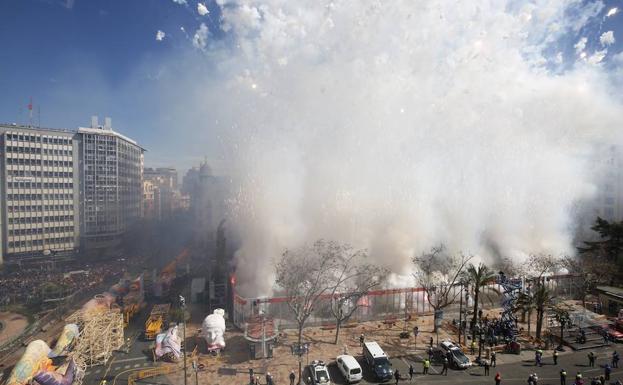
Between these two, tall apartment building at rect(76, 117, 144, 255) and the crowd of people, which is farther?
tall apartment building at rect(76, 117, 144, 255)

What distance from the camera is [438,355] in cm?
2489

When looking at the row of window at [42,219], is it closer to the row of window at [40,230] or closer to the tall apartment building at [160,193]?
the row of window at [40,230]

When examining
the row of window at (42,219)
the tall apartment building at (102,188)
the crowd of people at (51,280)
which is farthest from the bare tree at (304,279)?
the row of window at (42,219)

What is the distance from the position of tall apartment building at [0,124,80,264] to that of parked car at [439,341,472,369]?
73994 mm

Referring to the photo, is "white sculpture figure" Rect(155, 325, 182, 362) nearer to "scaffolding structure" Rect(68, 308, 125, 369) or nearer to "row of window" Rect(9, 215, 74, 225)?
"scaffolding structure" Rect(68, 308, 125, 369)

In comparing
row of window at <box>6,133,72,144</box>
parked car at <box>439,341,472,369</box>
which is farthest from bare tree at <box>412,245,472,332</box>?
row of window at <box>6,133,72,144</box>

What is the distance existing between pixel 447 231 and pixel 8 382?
53833 mm

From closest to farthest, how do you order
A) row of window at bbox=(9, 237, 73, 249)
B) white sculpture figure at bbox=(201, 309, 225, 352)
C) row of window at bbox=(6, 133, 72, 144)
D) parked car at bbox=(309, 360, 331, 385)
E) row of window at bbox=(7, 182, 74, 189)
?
parked car at bbox=(309, 360, 331, 385) → white sculpture figure at bbox=(201, 309, 225, 352) → row of window at bbox=(6, 133, 72, 144) → row of window at bbox=(7, 182, 74, 189) → row of window at bbox=(9, 237, 73, 249)

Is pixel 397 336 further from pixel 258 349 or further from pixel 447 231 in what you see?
pixel 447 231

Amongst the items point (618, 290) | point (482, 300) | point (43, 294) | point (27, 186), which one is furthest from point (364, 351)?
point (27, 186)

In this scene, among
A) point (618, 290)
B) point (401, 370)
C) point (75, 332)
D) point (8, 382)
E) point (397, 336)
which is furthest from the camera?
point (618, 290)

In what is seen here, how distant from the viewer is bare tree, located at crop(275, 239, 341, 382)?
2719 cm

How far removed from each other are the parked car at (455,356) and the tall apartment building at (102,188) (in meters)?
72.1

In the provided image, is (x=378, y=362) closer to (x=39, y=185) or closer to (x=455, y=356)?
(x=455, y=356)
